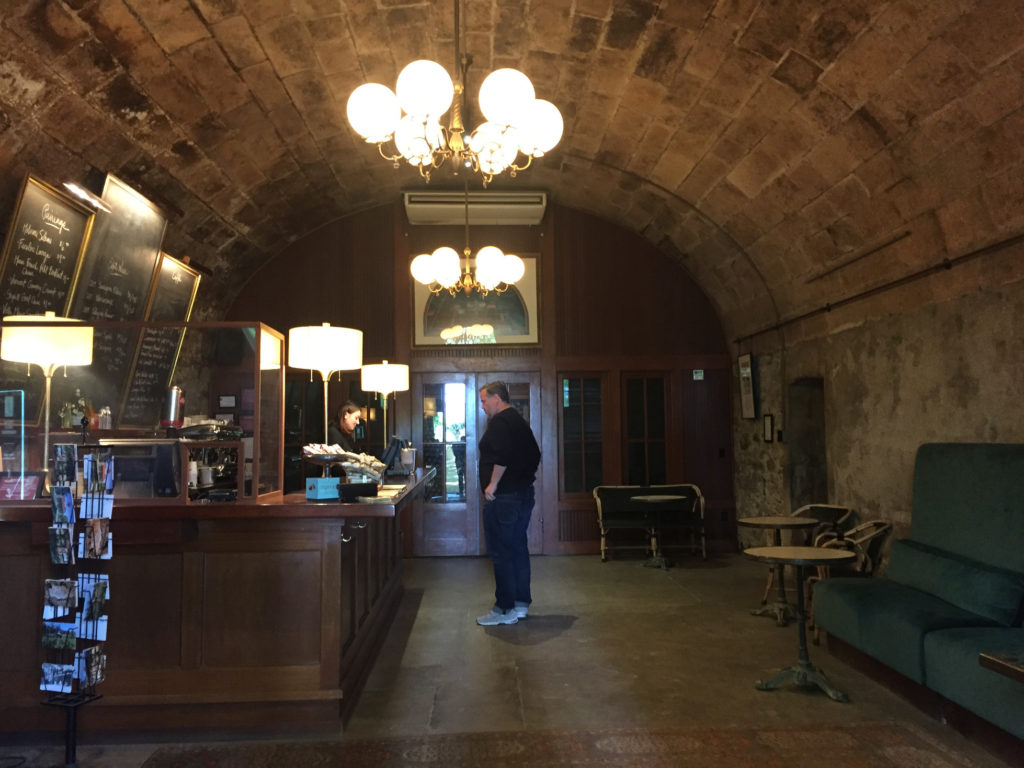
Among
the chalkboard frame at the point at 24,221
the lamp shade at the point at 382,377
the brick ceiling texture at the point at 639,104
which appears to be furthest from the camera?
the lamp shade at the point at 382,377

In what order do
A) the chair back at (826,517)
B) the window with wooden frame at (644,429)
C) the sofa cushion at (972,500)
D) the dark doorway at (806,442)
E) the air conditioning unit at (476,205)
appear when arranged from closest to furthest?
the sofa cushion at (972,500) < the chair back at (826,517) < the dark doorway at (806,442) < the air conditioning unit at (476,205) < the window with wooden frame at (644,429)

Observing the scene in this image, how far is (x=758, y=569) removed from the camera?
7078 millimetres

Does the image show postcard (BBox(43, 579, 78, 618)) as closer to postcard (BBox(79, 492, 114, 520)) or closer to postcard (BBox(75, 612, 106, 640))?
postcard (BBox(75, 612, 106, 640))

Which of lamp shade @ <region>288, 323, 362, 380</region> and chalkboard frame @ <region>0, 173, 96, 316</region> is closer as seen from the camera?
lamp shade @ <region>288, 323, 362, 380</region>

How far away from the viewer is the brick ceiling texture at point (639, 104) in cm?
382

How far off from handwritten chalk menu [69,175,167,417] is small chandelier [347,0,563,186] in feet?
7.11

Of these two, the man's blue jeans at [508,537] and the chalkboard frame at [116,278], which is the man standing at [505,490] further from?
the chalkboard frame at [116,278]

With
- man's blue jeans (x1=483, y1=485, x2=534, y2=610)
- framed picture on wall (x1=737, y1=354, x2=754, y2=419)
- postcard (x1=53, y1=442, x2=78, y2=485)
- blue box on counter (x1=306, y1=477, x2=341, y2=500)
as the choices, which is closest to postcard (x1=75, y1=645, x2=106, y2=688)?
postcard (x1=53, y1=442, x2=78, y2=485)

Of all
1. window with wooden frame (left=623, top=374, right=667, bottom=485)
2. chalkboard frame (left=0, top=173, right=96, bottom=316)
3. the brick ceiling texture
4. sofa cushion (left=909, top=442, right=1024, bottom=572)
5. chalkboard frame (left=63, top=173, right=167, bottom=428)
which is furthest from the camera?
window with wooden frame (left=623, top=374, right=667, bottom=485)

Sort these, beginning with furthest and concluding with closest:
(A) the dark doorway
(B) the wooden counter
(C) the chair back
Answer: (A) the dark doorway
(C) the chair back
(B) the wooden counter

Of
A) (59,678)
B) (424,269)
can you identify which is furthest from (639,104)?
(59,678)

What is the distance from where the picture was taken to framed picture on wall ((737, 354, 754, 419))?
25.4 ft

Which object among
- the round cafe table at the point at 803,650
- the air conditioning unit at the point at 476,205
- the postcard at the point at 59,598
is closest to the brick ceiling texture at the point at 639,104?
the air conditioning unit at the point at 476,205

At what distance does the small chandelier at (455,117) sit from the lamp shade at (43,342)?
6.18ft
